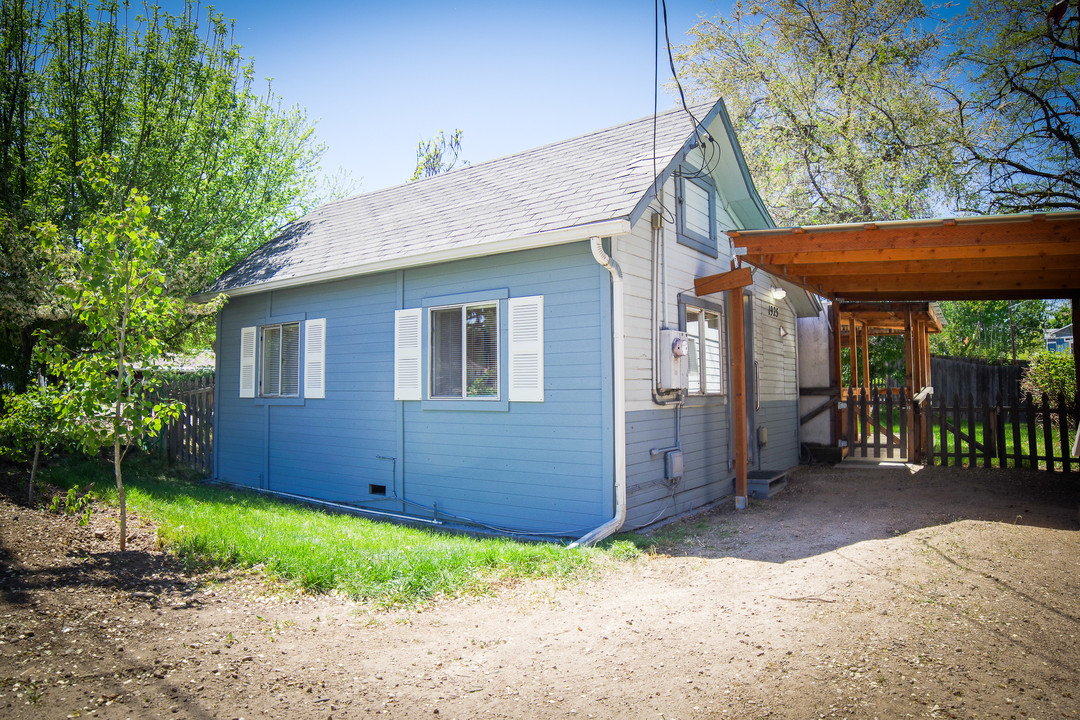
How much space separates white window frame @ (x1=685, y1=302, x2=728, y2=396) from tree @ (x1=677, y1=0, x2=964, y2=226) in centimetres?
1232

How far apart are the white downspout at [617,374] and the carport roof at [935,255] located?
96.8 inches

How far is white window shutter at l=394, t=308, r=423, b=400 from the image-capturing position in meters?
8.70

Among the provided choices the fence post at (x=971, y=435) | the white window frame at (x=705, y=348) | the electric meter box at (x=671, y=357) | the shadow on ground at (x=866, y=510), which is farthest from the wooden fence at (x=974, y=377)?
the electric meter box at (x=671, y=357)

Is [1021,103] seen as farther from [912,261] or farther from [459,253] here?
[459,253]

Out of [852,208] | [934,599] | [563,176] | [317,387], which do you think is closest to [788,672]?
[934,599]

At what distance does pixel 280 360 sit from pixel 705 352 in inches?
273

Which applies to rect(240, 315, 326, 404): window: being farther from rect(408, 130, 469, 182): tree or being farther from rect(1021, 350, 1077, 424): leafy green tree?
rect(408, 130, 469, 182): tree

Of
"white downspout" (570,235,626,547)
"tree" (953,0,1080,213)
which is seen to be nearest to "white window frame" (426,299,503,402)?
A: "white downspout" (570,235,626,547)

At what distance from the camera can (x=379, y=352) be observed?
9.24 meters

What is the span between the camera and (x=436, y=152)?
109ft

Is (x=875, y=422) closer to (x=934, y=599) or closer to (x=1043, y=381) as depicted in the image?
(x=1043, y=381)

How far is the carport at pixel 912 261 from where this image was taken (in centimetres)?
747

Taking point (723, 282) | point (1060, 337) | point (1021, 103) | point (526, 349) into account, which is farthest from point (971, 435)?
point (1060, 337)

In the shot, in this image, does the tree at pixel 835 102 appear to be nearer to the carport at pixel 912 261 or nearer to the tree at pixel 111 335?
the carport at pixel 912 261
